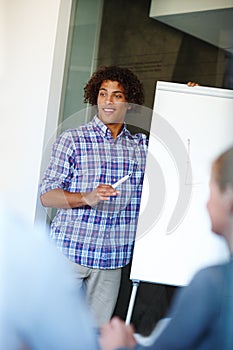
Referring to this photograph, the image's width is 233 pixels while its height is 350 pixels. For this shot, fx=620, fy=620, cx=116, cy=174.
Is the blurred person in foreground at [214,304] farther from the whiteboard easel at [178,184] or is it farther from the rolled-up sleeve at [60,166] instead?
the rolled-up sleeve at [60,166]

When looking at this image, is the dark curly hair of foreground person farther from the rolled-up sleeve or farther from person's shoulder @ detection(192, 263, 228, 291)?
person's shoulder @ detection(192, 263, 228, 291)

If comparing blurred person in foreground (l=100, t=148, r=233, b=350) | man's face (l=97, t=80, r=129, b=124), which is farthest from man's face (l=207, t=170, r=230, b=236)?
man's face (l=97, t=80, r=129, b=124)

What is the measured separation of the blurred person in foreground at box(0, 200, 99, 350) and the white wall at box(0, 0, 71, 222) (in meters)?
0.65

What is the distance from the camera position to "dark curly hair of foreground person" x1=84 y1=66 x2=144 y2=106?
2.13 metres

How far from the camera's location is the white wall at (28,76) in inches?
93.7

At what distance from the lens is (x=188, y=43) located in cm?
223

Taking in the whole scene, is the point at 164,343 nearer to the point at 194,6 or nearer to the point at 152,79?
the point at 152,79

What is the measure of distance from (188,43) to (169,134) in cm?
47

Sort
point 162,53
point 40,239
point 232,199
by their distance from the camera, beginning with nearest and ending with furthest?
point 232,199, point 40,239, point 162,53

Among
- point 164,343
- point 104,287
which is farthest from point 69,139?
point 164,343

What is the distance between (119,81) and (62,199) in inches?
18.6

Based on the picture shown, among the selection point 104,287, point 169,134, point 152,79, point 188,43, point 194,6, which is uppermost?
point 194,6

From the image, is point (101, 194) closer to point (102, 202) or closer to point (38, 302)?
point (102, 202)

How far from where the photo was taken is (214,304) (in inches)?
53.2
